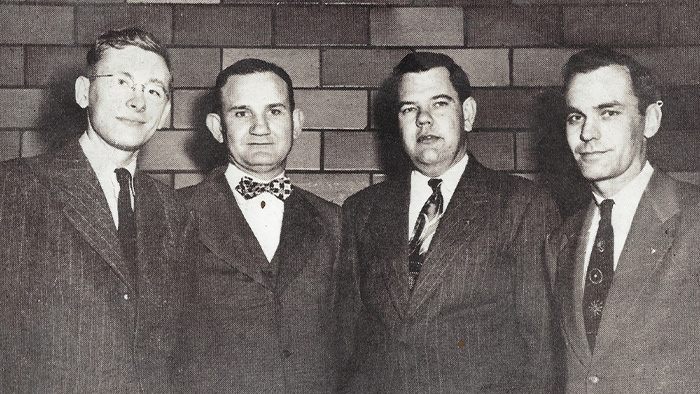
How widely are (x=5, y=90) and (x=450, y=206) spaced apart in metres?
1.42

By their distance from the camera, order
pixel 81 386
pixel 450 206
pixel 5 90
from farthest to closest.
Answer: pixel 5 90 → pixel 450 206 → pixel 81 386

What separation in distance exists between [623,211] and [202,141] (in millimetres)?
1259

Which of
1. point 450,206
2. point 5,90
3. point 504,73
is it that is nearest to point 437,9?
point 504,73

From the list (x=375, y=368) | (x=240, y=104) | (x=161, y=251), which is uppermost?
(x=240, y=104)

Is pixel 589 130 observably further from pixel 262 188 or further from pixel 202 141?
pixel 202 141

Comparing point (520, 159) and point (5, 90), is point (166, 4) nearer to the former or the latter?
point (5, 90)

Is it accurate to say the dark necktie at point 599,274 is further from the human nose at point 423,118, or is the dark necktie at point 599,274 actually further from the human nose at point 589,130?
the human nose at point 423,118

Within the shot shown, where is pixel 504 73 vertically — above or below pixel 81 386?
above

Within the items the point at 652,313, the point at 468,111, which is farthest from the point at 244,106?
the point at 652,313

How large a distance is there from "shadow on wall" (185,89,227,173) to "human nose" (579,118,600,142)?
42.5 inches

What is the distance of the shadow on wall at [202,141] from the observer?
2.22m

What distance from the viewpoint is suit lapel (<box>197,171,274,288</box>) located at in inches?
71.0

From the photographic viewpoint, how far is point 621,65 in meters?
1.85

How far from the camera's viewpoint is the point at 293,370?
5.88 ft
